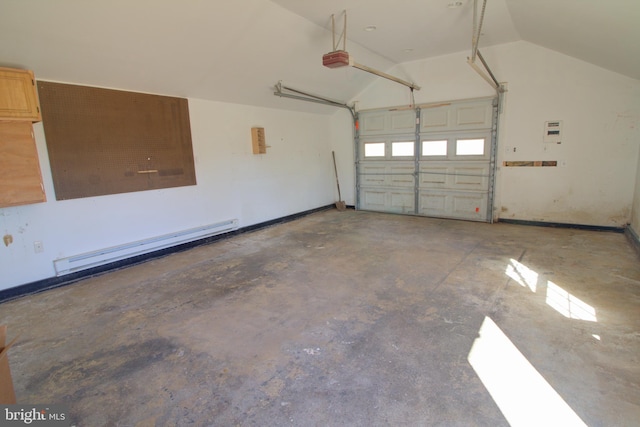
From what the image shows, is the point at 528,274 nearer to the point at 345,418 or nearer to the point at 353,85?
the point at 345,418

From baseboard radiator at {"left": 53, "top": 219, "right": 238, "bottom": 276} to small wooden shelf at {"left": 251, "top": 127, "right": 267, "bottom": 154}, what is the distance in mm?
1392

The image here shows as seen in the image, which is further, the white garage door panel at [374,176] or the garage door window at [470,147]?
the white garage door panel at [374,176]

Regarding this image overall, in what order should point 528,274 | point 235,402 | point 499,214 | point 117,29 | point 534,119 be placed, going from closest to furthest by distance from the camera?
point 235,402 < point 117,29 < point 528,274 < point 534,119 < point 499,214

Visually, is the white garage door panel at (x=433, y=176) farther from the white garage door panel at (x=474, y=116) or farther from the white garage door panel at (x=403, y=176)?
the white garage door panel at (x=474, y=116)

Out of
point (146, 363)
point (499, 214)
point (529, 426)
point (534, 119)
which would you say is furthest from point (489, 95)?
point (146, 363)

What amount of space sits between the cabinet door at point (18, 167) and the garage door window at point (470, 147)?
6505 mm

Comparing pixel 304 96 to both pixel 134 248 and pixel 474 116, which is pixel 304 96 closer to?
pixel 474 116

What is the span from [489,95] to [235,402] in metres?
6.34

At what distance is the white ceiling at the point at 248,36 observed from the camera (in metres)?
3.06

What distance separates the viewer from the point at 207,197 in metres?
5.30

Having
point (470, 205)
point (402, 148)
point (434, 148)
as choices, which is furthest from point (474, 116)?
point (470, 205)

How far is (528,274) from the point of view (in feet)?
11.9

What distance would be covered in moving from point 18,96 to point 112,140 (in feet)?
3.50

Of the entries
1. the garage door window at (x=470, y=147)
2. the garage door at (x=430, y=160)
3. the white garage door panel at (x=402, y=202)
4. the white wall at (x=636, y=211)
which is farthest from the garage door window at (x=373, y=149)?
the white wall at (x=636, y=211)
